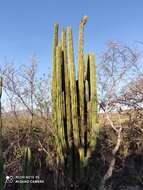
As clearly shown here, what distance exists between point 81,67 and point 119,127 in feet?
7.13

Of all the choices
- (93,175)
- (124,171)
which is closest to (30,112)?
(93,175)

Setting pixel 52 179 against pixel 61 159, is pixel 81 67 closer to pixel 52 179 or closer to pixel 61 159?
pixel 61 159

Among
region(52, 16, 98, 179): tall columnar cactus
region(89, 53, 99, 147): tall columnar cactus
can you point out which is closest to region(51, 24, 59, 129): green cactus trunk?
region(52, 16, 98, 179): tall columnar cactus

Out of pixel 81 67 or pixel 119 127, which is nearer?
pixel 81 67

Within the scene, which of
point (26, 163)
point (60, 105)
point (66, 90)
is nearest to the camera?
point (26, 163)

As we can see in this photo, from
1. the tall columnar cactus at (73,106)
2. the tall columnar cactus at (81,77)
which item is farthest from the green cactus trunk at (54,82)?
the tall columnar cactus at (81,77)

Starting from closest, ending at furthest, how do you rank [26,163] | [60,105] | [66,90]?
[26,163], [60,105], [66,90]

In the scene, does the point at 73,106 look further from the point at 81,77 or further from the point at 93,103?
the point at 81,77

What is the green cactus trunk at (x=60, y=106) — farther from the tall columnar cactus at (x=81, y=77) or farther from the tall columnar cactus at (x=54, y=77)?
→ the tall columnar cactus at (x=81, y=77)

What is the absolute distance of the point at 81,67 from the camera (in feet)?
20.6

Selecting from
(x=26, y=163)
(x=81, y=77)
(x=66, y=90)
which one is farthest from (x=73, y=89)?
(x=26, y=163)

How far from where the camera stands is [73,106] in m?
6.11

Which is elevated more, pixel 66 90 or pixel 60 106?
pixel 66 90

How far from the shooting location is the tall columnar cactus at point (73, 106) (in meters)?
6.04
